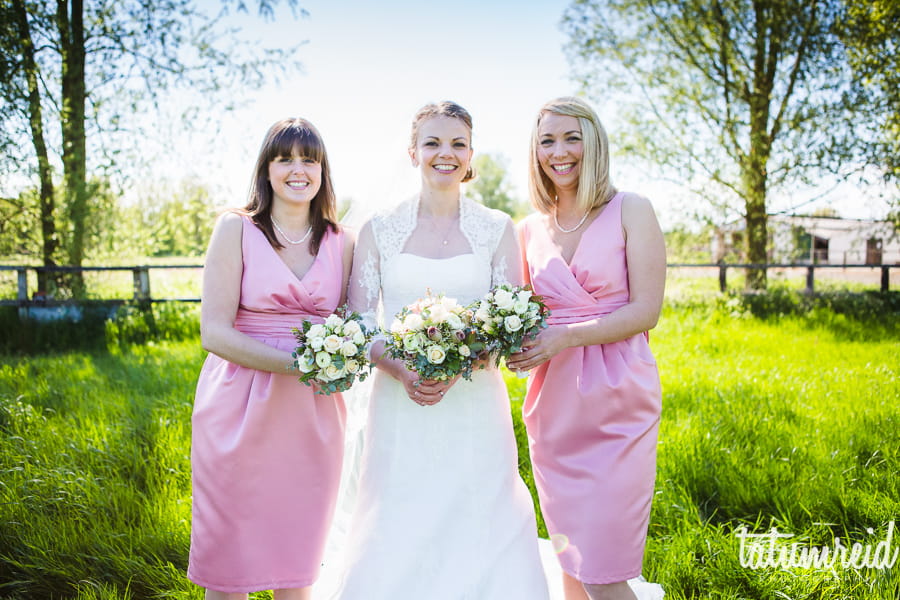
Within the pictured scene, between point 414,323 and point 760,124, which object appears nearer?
point 414,323

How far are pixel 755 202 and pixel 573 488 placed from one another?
1168 centimetres

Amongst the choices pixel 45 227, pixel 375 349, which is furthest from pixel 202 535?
pixel 45 227

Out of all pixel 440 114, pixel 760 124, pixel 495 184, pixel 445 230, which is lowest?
pixel 445 230

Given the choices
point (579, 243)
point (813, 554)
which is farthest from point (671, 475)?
point (579, 243)

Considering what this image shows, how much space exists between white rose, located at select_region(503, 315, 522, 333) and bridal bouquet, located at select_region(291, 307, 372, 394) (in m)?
0.62

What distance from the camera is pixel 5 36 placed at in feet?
31.1

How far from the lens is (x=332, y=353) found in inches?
97.3

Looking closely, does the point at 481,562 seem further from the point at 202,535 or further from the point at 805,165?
the point at 805,165

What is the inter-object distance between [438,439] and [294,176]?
1.49 m

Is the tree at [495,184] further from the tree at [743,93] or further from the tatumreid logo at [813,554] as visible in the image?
the tatumreid logo at [813,554]

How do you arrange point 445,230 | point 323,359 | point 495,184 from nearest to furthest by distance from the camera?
1. point 323,359
2. point 445,230
3. point 495,184

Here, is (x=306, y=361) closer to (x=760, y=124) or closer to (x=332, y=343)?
(x=332, y=343)

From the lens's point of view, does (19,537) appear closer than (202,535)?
No

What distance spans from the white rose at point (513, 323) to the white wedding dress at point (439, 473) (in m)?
0.64
